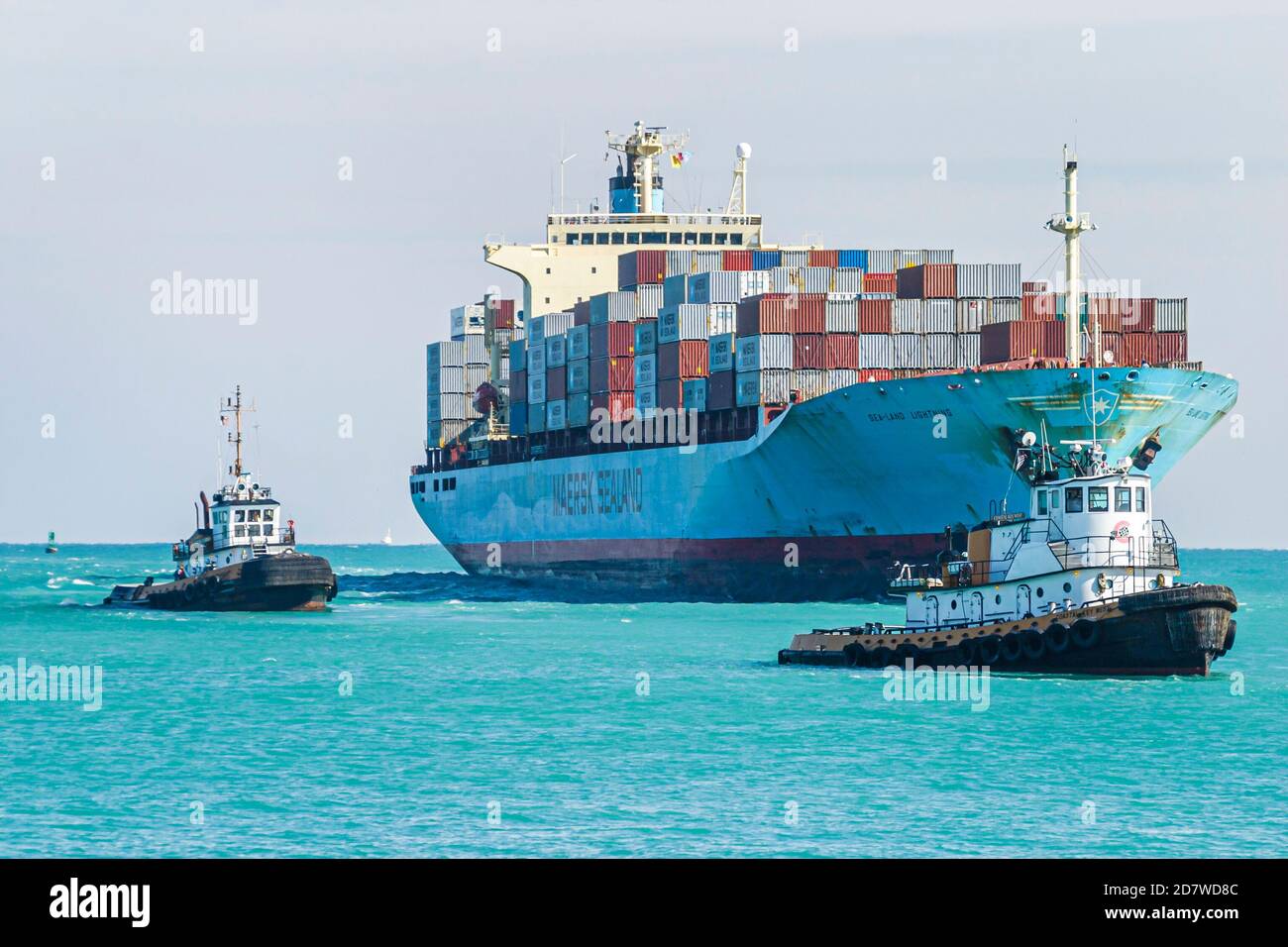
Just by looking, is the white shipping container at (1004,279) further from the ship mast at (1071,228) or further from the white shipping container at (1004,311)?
Answer: the ship mast at (1071,228)

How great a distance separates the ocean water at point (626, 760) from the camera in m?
24.3

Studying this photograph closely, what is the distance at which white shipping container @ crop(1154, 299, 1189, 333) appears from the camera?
6888 cm

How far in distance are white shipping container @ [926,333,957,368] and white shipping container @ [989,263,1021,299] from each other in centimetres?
241

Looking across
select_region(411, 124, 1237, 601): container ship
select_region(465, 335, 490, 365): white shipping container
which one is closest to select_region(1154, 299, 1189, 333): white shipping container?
select_region(411, 124, 1237, 601): container ship

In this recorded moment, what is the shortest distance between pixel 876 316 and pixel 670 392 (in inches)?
397

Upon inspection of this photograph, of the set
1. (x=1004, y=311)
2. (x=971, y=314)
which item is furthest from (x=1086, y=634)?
(x=1004, y=311)

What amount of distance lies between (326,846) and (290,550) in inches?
1892

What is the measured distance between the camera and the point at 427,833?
2450cm

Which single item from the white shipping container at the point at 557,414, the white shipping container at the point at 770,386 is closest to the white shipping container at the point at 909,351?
the white shipping container at the point at 770,386

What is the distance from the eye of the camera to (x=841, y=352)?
72062 millimetres
